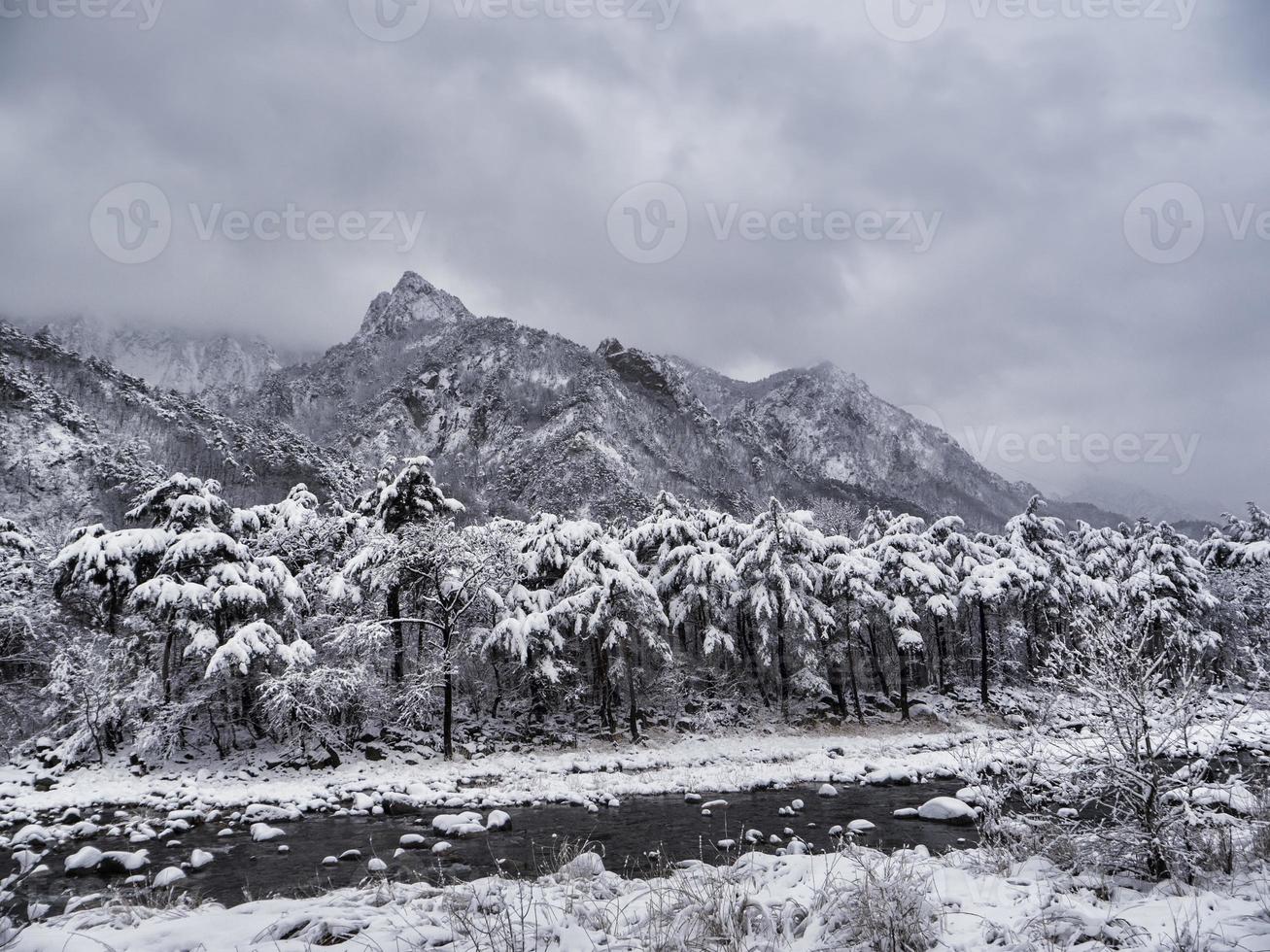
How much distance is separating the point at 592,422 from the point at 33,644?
154m

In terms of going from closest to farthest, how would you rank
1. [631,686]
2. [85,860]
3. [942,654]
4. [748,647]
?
[85,860] → [631,686] → [748,647] → [942,654]

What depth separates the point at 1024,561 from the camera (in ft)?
112

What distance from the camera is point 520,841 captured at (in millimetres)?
14656

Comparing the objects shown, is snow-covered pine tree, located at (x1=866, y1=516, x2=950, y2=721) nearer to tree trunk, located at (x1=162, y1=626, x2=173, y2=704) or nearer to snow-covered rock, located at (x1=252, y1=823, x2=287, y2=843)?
snow-covered rock, located at (x1=252, y1=823, x2=287, y2=843)

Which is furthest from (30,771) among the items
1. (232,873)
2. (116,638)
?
(232,873)

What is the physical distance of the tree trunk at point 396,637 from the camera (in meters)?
27.5

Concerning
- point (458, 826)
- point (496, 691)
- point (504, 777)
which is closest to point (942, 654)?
point (496, 691)

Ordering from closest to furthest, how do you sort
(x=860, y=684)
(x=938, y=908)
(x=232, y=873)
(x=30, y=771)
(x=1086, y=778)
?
1. (x=938, y=908)
2. (x=1086, y=778)
3. (x=232, y=873)
4. (x=30, y=771)
5. (x=860, y=684)

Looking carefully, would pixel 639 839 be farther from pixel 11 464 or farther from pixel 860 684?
pixel 11 464

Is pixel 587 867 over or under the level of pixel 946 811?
over

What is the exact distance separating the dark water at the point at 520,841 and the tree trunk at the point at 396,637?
10.7m

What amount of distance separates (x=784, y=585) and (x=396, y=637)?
19025 millimetres

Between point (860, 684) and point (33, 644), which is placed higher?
point (33, 644)

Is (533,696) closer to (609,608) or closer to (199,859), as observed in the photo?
(609,608)
